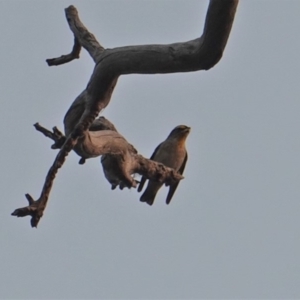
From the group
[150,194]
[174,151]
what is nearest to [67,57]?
[150,194]

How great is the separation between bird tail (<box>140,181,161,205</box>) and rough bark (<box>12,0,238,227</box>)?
145 inches

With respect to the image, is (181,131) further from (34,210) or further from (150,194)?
(34,210)

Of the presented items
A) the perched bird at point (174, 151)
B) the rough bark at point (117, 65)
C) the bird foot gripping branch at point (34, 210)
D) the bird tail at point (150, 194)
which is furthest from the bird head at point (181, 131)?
the bird foot gripping branch at point (34, 210)

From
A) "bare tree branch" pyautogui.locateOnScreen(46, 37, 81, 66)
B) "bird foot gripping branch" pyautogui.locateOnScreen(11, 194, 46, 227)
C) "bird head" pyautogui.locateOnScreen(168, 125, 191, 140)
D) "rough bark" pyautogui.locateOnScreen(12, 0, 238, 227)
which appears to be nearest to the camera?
"rough bark" pyautogui.locateOnScreen(12, 0, 238, 227)

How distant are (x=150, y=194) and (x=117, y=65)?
178 inches

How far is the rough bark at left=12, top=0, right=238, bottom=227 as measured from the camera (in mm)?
5082

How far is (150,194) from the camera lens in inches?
399

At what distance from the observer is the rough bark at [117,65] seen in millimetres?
5082

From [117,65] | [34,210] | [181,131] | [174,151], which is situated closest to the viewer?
[34,210]

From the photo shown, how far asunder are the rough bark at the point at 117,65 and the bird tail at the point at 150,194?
3.68m

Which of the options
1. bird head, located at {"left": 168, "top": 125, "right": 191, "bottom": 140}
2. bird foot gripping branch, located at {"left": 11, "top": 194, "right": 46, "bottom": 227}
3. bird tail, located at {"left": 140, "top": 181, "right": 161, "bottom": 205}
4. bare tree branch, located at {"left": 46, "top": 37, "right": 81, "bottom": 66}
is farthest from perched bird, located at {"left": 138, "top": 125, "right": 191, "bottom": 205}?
bird foot gripping branch, located at {"left": 11, "top": 194, "right": 46, "bottom": 227}

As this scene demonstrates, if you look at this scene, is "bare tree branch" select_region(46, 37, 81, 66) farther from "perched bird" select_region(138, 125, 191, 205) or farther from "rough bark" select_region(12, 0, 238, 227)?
"perched bird" select_region(138, 125, 191, 205)

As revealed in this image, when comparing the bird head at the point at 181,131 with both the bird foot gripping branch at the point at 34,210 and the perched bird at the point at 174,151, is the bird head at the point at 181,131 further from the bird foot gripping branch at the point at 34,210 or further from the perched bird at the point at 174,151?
the bird foot gripping branch at the point at 34,210

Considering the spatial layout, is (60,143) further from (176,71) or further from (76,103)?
(176,71)
